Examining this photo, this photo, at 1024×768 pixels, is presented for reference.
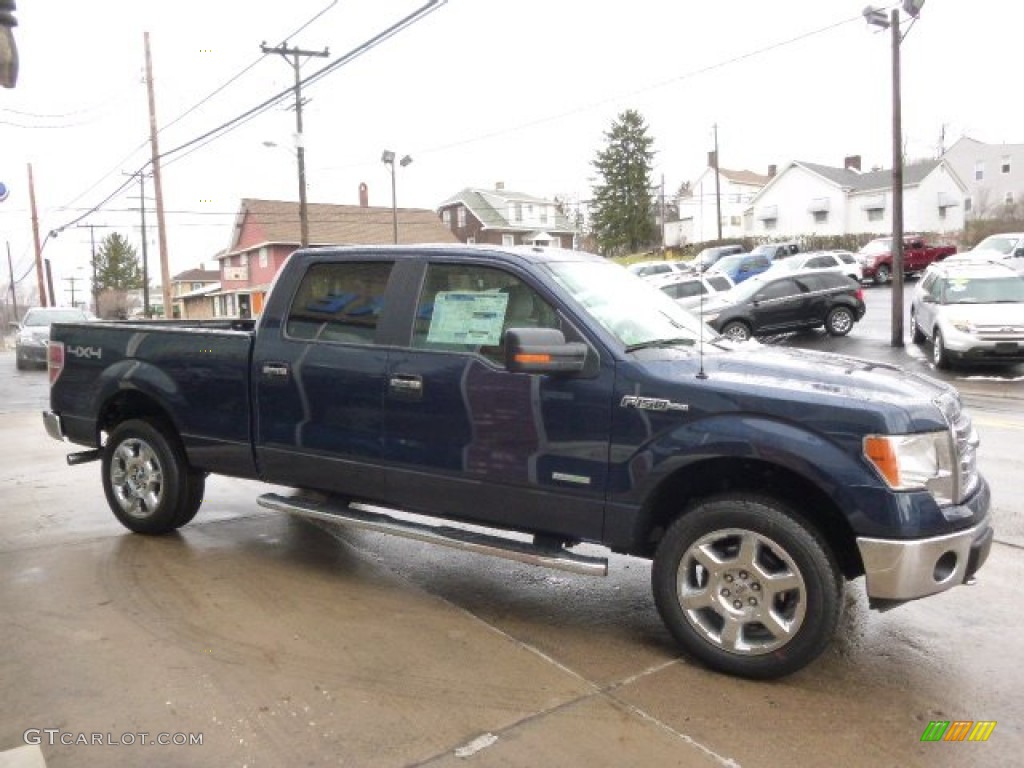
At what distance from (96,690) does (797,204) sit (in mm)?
64979

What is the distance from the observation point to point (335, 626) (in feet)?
13.8

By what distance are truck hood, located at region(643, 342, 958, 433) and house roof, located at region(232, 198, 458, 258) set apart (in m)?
45.9

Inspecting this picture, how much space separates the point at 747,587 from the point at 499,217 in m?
61.7

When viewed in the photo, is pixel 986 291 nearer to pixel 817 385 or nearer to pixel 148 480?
pixel 817 385

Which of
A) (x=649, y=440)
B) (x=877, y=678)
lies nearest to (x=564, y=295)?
(x=649, y=440)

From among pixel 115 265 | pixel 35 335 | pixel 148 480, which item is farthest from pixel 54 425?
pixel 115 265

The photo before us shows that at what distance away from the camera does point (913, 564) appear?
3283 millimetres

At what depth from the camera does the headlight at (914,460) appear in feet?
10.8

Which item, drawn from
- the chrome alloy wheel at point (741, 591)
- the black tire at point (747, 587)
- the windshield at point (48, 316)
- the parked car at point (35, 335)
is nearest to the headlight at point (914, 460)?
the black tire at point (747, 587)

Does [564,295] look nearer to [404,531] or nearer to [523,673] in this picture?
[404,531]

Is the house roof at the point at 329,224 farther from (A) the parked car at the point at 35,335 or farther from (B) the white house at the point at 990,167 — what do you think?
(B) the white house at the point at 990,167

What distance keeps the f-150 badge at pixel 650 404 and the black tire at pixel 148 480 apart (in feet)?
10.9

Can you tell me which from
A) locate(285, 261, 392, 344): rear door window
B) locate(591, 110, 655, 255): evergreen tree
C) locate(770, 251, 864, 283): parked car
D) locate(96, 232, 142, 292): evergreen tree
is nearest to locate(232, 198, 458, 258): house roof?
locate(591, 110, 655, 255): evergreen tree

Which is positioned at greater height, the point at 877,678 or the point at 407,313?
the point at 407,313
